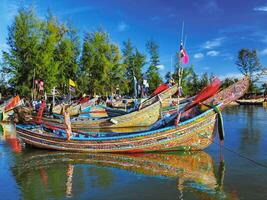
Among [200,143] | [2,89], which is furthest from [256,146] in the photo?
[2,89]

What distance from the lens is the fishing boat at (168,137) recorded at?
14.8m

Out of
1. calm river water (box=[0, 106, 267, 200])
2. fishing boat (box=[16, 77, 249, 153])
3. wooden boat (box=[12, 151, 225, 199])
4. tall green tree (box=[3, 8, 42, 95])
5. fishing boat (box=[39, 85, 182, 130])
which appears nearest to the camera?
calm river water (box=[0, 106, 267, 200])

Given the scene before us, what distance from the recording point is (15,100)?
32.9 metres

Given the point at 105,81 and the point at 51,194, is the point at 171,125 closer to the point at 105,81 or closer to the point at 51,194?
the point at 51,194

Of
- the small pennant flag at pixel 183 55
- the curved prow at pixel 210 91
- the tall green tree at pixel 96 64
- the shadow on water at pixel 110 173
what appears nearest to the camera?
the shadow on water at pixel 110 173

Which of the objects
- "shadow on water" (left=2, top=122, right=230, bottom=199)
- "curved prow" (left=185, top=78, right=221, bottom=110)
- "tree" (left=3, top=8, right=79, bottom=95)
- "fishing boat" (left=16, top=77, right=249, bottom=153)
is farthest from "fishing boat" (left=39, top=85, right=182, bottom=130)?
"tree" (left=3, top=8, right=79, bottom=95)

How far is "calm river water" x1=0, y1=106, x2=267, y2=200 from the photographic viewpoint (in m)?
9.94

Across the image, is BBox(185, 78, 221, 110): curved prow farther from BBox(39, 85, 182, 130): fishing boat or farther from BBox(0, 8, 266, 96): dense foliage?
BBox(0, 8, 266, 96): dense foliage

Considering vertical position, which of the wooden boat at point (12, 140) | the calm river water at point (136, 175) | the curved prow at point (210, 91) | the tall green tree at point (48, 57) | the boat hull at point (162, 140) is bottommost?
the calm river water at point (136, 175)

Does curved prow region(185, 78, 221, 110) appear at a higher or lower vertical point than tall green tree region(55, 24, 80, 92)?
lower

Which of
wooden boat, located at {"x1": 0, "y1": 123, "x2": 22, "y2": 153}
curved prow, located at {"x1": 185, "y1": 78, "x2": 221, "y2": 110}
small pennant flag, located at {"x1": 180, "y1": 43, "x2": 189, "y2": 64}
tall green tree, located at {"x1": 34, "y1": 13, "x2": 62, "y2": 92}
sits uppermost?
tall green tree, located at {"x1": 34, "y1": 13, "x2": 62, "y2": 92}

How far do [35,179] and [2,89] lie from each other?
189 feet

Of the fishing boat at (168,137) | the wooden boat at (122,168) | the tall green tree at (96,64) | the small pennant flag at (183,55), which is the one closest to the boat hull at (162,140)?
the fishing boat at (168,137)

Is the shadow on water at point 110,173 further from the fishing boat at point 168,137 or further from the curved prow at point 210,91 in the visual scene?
the curved prow at point 210,91
